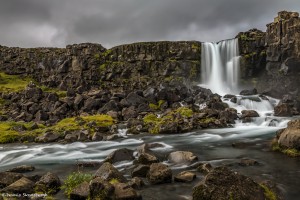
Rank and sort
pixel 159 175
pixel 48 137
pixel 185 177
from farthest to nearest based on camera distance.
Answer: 1. pixel 48 137
2. pixel 185 177
3. pixel 159 175

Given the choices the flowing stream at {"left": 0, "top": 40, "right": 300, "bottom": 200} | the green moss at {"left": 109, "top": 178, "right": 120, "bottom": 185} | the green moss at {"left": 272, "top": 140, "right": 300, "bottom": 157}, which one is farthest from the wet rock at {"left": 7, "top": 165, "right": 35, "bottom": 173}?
the green moss at {"left": 272, "top": 140, "right": 300, "bottom": 157}

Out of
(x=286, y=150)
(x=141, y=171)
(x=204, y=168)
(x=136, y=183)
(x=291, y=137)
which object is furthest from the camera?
(x=291, y=137)

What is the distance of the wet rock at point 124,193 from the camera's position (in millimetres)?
12000

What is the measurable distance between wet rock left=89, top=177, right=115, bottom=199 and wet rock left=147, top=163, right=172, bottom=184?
319 cm

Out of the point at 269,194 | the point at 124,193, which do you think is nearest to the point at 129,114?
the point at 124,193

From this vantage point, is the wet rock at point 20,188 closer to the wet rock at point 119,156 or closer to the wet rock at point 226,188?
the wet rock at point 119,156

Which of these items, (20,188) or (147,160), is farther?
(147,160)

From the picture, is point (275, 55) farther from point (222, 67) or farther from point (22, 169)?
point (22, 169)

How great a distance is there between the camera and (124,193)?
1219 cm

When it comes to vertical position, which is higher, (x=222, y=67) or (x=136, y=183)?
(x=222, y=67)

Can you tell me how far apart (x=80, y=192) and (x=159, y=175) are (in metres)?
4.03

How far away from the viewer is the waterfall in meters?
83.9

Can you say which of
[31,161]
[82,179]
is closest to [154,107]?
[31,161]

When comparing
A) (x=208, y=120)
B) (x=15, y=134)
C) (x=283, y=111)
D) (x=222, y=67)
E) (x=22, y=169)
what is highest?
(x=222, y=67)
